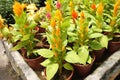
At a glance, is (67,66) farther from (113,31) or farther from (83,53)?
(113,31)

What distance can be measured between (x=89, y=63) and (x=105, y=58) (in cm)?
51

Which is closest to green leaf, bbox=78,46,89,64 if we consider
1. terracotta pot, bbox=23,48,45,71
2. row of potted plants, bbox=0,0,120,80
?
row of potted plants, bbox=0,0,120,80

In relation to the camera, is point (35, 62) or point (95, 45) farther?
point (35, 62)

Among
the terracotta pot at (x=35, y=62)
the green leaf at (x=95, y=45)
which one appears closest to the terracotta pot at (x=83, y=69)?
the green leaf at (x=95, y=45)

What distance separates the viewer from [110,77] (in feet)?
9.10

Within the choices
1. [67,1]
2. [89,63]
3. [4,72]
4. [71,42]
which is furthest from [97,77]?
[4,72]

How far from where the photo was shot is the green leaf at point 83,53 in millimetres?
2553

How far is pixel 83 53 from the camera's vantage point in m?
2.61

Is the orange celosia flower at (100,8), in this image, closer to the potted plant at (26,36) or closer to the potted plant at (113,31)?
the potted plant at (113,31)

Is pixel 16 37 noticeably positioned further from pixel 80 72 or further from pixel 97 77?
pixel 97 77

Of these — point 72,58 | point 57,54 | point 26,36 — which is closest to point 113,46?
point 72,58

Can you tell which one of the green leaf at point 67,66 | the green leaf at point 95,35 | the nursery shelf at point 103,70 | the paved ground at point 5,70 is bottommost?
the paved ground at point 5,70

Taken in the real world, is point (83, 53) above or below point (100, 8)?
below

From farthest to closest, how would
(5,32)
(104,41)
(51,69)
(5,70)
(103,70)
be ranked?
(5,70) < (5,32) < (104,41) < (103,70) < (51,69)
